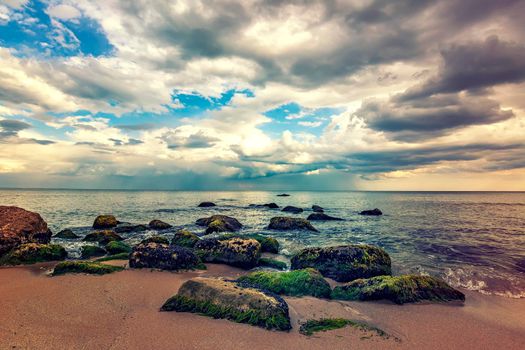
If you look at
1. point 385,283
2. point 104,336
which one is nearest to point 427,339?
point 385,283

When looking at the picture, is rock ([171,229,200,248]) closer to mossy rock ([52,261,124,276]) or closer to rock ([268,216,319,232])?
mossy rock ([52,261,124,276])

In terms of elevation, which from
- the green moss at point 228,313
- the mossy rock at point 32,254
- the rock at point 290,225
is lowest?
the rock at point 290,225

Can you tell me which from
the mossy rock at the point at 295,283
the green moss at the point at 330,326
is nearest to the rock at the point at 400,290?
the mossy rock at the point at 295,283

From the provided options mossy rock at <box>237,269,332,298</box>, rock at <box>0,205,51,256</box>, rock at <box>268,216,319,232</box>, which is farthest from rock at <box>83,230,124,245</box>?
rock at <box>268,216,319,232</box>

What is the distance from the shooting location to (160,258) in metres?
10.2

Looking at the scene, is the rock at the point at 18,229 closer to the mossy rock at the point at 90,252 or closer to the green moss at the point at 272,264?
the mossy rock at the point at 90,252

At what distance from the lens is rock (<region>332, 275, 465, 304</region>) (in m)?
7.67

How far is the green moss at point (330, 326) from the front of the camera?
18.5 feet

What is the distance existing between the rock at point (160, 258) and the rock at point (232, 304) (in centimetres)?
375

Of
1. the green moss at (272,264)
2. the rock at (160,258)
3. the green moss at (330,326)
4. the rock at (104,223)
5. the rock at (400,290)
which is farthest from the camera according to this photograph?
the rock at (104,223)

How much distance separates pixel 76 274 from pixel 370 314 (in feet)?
30.6

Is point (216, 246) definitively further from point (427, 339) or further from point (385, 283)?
point (427, 339)

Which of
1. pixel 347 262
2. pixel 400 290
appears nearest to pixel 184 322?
pixel 400 290

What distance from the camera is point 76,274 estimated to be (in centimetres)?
893
